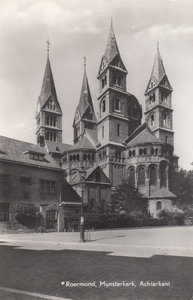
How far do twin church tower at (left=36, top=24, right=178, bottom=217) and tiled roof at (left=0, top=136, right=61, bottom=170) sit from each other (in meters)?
16.3

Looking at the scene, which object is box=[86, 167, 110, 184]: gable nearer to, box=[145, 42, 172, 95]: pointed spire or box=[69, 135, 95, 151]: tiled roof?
box=[69, 135, 95, 151]: tiled roof

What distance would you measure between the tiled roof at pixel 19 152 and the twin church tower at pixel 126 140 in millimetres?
16261

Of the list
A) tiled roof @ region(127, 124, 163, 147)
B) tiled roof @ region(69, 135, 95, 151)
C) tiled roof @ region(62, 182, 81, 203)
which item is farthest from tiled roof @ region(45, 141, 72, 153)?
tiled roof @ region(62, 182, 81, 203)

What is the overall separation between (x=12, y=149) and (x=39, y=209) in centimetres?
680

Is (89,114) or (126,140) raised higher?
(89,114)

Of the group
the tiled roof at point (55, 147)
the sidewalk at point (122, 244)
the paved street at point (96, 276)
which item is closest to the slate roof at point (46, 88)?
the tiled roof at point (55, 147)

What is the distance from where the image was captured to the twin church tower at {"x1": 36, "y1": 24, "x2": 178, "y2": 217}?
2227 inches

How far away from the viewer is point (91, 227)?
1367 inches

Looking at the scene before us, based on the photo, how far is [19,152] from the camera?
1348 inches

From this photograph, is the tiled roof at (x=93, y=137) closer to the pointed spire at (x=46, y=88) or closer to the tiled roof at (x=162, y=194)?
the tiled roof at (x=162, y=194)

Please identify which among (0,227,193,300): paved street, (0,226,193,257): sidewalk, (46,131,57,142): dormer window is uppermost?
(46,131,57,142): dormer window

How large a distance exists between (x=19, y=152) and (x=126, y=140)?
102 ft

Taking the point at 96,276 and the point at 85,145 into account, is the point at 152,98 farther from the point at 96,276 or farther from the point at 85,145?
the point at 96,276

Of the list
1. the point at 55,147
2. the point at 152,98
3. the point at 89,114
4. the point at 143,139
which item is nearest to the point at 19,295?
the point at 143,139
